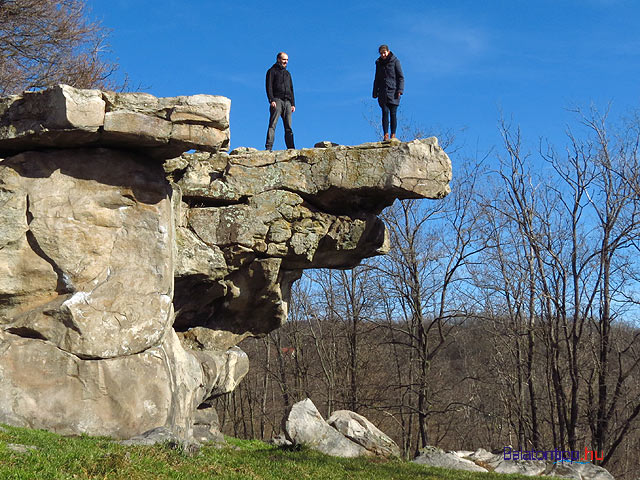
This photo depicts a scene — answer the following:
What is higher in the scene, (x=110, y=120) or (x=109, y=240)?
(x=110, y=120)

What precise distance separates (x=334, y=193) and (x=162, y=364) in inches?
217

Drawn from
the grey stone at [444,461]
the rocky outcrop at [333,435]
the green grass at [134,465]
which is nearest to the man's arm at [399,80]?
the rocky outcrop at [333,435]

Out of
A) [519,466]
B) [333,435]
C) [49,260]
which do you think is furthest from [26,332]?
[519,466]

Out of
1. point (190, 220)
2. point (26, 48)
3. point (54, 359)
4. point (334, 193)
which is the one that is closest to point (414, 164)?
point (334, 193)

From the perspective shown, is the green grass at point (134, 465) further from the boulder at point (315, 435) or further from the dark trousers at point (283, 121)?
the dark trousers at point (283, 121)

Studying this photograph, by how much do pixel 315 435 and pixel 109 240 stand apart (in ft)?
21.9

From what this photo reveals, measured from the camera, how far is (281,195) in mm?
14805

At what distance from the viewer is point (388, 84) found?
592 inches

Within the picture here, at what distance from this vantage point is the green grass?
7.32 metres

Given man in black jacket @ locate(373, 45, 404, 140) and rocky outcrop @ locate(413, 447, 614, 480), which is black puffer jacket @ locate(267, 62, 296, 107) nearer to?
man in black jacket @ locate(373, 45, 404, 140)

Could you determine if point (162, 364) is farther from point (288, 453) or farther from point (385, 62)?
point (385, 62)

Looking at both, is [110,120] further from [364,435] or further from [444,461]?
[444,461]

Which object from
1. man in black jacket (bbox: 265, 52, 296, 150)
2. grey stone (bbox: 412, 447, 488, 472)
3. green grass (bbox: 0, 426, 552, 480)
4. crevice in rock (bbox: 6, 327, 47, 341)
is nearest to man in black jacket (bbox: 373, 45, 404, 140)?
man in black jacket (bbox: 265, 52, 296, 150)

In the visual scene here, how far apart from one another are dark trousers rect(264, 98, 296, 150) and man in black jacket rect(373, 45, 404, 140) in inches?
85.7
